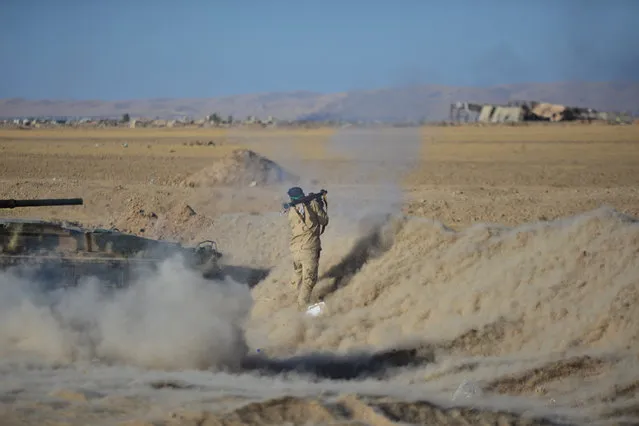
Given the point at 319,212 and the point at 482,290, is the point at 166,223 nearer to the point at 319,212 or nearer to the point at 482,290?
the point at 319,212

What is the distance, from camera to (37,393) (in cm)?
922

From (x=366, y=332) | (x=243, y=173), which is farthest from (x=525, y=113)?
(x=366, y=332)

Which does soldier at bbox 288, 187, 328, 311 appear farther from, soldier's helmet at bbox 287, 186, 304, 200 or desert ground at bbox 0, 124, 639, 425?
desert ground at bbox 0, 124, 639, 425

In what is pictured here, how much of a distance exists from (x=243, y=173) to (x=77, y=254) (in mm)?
12062

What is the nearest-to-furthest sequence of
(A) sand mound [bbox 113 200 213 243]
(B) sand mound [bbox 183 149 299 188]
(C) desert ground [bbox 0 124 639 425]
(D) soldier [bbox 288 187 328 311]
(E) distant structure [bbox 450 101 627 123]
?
1. (C) desert ground [bbox 0 124 639 425]
2. (D) soldier [bbox 288 187 328 311]
3. (A) sand mound [bbox 113 200 213 243]
4. (B) sand mound [bbox 183 149 299 188]
5. (E) distant structure [bbox 450 101 627 123]

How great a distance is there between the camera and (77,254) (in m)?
12.4

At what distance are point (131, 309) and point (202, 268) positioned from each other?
2.26m

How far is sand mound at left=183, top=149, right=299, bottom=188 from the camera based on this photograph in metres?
24.2

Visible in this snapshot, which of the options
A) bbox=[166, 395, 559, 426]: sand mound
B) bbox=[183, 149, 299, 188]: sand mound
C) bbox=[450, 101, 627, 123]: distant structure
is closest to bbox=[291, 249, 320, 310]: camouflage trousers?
bbox=[166, 395, 559, 426]: sand mound

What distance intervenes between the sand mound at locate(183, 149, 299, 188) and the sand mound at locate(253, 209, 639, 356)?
1098cm

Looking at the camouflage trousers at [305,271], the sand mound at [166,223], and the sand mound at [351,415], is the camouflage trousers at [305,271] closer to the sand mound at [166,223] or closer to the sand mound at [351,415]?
the sand mound at [351,415]

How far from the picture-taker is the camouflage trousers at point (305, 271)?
39.8ft

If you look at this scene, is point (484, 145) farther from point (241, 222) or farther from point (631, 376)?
point (631, 376)

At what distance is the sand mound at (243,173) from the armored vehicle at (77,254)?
36.8ft
